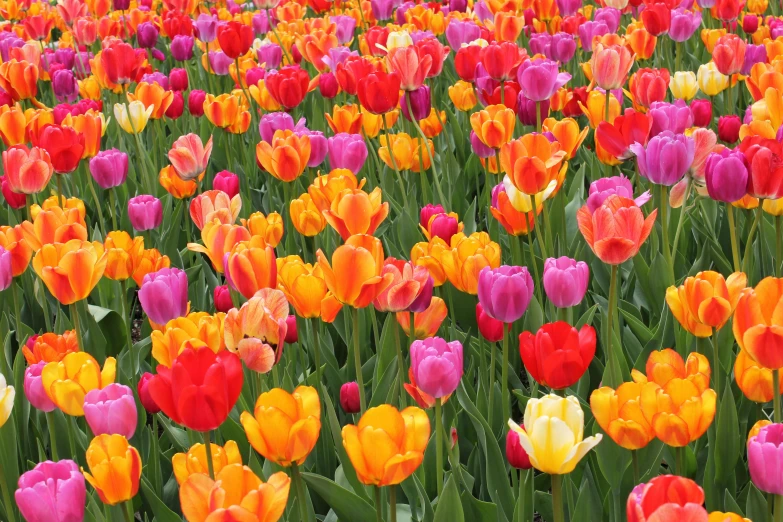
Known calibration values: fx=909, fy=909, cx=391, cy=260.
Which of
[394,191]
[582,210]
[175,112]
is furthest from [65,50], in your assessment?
[582,210]

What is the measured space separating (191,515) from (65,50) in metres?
4.23

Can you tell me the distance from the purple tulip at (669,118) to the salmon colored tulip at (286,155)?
939 millimetres

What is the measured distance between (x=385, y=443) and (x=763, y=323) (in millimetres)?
608

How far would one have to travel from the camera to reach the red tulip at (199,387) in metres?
1.20

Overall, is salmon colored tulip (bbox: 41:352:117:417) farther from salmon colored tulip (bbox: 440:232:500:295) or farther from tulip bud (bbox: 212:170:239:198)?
tulip bud (bbox: 212:170:239:198)

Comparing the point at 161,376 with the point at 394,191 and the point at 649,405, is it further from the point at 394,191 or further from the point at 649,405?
the point at 394,191

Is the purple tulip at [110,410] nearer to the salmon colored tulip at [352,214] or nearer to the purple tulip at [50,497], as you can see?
the purple tulip at [50,497]

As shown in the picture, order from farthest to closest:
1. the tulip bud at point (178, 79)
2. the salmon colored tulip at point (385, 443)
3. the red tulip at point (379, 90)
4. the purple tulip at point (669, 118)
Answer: the tulip bud at point (178, 79) → the red tulip at point (379, 90) → the purple tulip at point (669, 118) → the salmon colored tulip at point (385, 443)

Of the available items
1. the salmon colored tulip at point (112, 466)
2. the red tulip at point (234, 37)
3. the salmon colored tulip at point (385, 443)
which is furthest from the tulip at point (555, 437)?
the red tulip at point (234, 37)

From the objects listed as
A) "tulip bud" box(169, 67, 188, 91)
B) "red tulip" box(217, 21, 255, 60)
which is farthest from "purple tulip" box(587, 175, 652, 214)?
→ "tulip bud" box(169, 67, 188, 91)

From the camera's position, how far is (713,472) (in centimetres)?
167

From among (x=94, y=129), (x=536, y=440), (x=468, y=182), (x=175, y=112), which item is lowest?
(x=468, y=182)

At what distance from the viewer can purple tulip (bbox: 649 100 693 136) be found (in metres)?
2.41

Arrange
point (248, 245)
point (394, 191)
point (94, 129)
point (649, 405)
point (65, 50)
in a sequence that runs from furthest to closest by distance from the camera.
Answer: point (65, 50) → point (394, 191) → point (94, 129) → point (248, 245) → point (649, 405)
